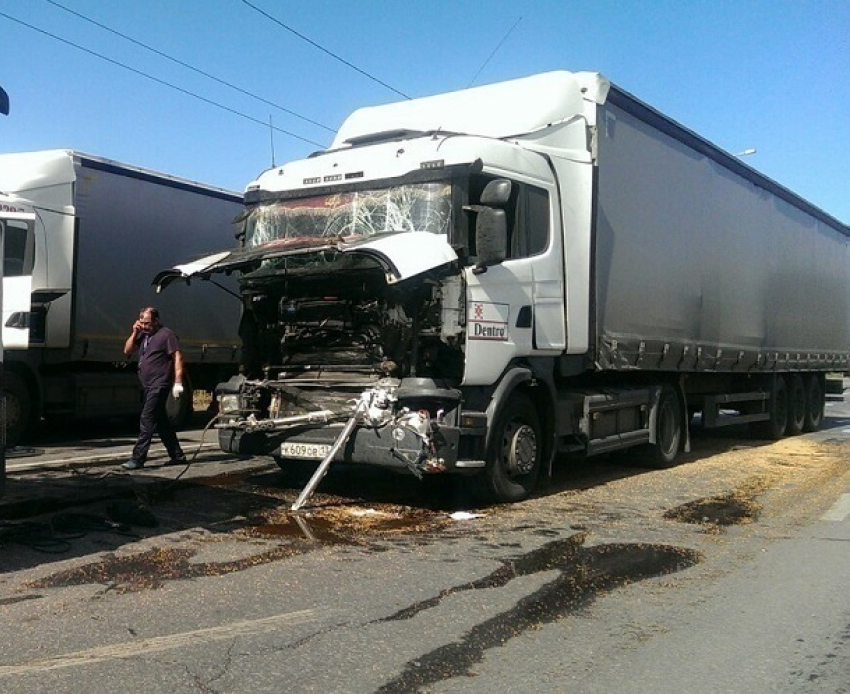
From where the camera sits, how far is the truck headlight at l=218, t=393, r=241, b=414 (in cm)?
840

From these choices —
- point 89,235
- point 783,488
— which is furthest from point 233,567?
point 89,235

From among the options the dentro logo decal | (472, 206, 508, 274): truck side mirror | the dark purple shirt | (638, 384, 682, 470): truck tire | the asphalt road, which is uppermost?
(472, 206, 508, 274): truck side mirror

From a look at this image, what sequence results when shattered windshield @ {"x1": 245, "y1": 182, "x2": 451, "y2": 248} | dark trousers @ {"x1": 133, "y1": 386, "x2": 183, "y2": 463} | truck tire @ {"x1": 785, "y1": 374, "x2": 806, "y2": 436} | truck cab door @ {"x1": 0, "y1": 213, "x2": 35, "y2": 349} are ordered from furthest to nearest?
1. truck tire @ {"x1": 785, "y1": 374, "x2": 806, "y2": 436}
2. truck cab door @ {"x1": 0, "y1": 213, "x2": 35, "y2": 349}
3. dark trousers @ {"x1": 133, "y1": 386, "x2": 183, "y2": 463}
4. shattered windshield @ {"x1": 245, "y1": 182, "x2": 451, "y2": 248}

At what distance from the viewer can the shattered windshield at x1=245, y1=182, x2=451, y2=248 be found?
7.64 m

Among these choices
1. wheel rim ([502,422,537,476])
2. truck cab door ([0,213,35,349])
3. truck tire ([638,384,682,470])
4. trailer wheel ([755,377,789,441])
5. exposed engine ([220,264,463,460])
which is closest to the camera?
exposed engine ([220,264,463,460])

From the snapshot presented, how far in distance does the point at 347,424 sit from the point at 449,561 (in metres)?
1.85

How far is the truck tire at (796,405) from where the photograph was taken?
667 inches

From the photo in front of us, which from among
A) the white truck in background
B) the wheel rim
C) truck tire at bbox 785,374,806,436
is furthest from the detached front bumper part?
truck tire at bbox 785,374,806,436

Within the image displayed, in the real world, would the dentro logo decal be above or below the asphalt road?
above

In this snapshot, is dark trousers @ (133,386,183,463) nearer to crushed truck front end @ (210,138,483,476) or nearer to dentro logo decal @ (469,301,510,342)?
crushed truck front end @ (210,138,483,476)

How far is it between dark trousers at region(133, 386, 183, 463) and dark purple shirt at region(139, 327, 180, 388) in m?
0.09

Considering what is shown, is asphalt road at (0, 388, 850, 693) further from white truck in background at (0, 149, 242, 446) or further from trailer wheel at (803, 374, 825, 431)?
trailer wheel at (803, 374, 825, 431)

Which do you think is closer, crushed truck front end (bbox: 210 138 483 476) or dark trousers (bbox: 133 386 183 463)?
crushed truck front end (bbox: 210 138 483 476)

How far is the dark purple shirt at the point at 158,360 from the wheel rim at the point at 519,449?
3.85m
